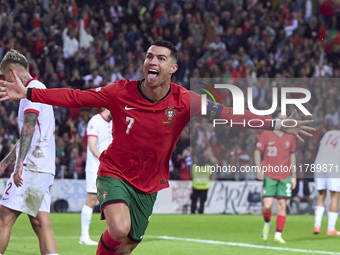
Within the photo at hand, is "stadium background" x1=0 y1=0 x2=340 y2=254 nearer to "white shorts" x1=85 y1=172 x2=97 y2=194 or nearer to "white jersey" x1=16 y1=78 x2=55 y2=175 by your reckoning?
"white shorts" x1=85 y1=172 x2=97 y2=194

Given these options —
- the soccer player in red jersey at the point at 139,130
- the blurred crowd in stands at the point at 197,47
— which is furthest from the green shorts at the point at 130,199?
the blurred crowd in stands at the point at 197,47

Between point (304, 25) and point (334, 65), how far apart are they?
6.34 feet

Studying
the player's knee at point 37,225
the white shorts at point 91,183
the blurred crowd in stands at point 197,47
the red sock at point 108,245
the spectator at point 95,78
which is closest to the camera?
the red sock at point 108,245

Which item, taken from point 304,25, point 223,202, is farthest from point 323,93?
point 223,202

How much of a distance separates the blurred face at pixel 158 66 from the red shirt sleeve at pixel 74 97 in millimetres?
351

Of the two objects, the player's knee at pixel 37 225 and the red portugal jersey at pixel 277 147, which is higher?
the red portugal jersey at pixel 277 147

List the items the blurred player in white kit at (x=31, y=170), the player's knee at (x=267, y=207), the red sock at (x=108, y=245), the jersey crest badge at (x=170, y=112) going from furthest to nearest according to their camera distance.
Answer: the player's knee at (x=267, y=207), the blurred player in white kit at (x=31, y=170), the jersey crest badge at (x=170, y=112), the red sock at (x=108, y=245)

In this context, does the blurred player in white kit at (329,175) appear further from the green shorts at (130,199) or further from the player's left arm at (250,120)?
the green shorts at (130,199)

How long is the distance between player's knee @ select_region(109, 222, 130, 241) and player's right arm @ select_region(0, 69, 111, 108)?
1077 millimetres

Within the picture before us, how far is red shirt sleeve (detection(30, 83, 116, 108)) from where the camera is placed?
4.98m

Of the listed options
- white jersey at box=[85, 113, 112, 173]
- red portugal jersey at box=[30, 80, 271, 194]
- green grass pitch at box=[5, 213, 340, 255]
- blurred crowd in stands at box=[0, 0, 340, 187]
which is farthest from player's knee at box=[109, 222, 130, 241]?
blurred crowd in stands at box=[0, 0, 340, 187]

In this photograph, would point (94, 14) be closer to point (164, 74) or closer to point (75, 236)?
point (75, 236)

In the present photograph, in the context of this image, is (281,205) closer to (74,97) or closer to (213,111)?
(213,111)

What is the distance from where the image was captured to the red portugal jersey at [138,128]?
523cm
